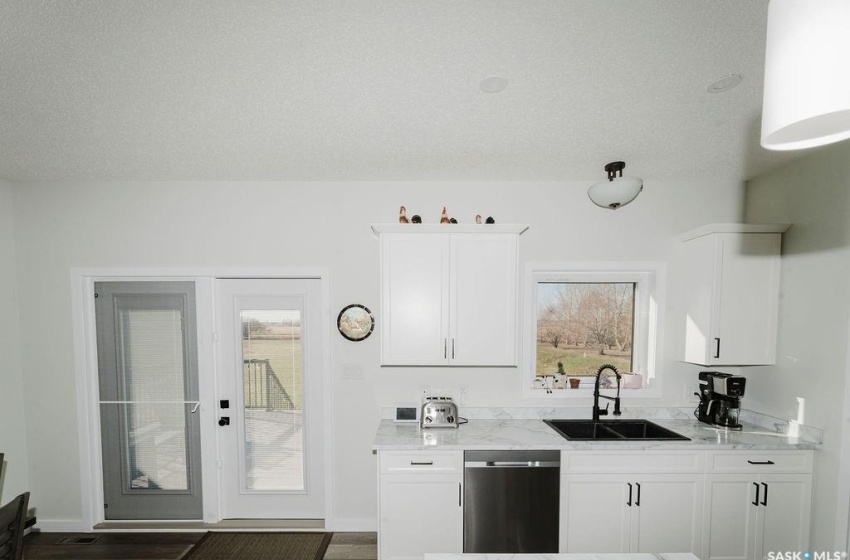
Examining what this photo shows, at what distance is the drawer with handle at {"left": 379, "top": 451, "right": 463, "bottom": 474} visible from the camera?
7.37 feet

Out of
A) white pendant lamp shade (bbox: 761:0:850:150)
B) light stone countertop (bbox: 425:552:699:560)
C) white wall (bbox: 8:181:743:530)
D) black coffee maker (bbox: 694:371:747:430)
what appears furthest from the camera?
white wall (bbox: 8:181:743:530)

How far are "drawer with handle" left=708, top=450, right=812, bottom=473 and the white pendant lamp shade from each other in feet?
7.94

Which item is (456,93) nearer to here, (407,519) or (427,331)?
(427,331)

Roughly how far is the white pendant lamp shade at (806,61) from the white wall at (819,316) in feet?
7.33

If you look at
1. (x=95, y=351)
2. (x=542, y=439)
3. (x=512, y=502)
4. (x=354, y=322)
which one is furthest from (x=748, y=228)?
(x=95, y=351)

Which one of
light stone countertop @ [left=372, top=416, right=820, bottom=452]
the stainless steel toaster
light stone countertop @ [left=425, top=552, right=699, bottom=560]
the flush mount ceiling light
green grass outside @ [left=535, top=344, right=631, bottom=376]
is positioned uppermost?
the flush mount ceiling light

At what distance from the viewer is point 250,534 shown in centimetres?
270

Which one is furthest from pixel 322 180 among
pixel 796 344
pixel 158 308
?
pixel 796 344

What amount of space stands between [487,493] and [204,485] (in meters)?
2.29

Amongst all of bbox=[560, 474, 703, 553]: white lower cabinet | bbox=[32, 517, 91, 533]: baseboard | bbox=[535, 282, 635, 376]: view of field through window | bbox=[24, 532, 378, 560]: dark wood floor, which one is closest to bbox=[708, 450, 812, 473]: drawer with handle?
bbox=[560, 474, 703, 553]: white lower cabinet

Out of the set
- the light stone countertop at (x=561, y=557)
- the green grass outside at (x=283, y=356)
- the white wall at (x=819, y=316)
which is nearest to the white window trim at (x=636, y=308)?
the white wall at (x=819, y=316)

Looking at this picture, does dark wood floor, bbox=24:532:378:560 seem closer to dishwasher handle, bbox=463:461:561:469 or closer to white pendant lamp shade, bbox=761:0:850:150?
dishwasher handle, bbox=463:461:561:469

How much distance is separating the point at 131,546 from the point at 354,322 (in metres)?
2.32

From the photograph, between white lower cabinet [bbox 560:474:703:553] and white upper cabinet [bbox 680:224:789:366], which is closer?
white lower cabinet [bbox 560:474:703:553]
